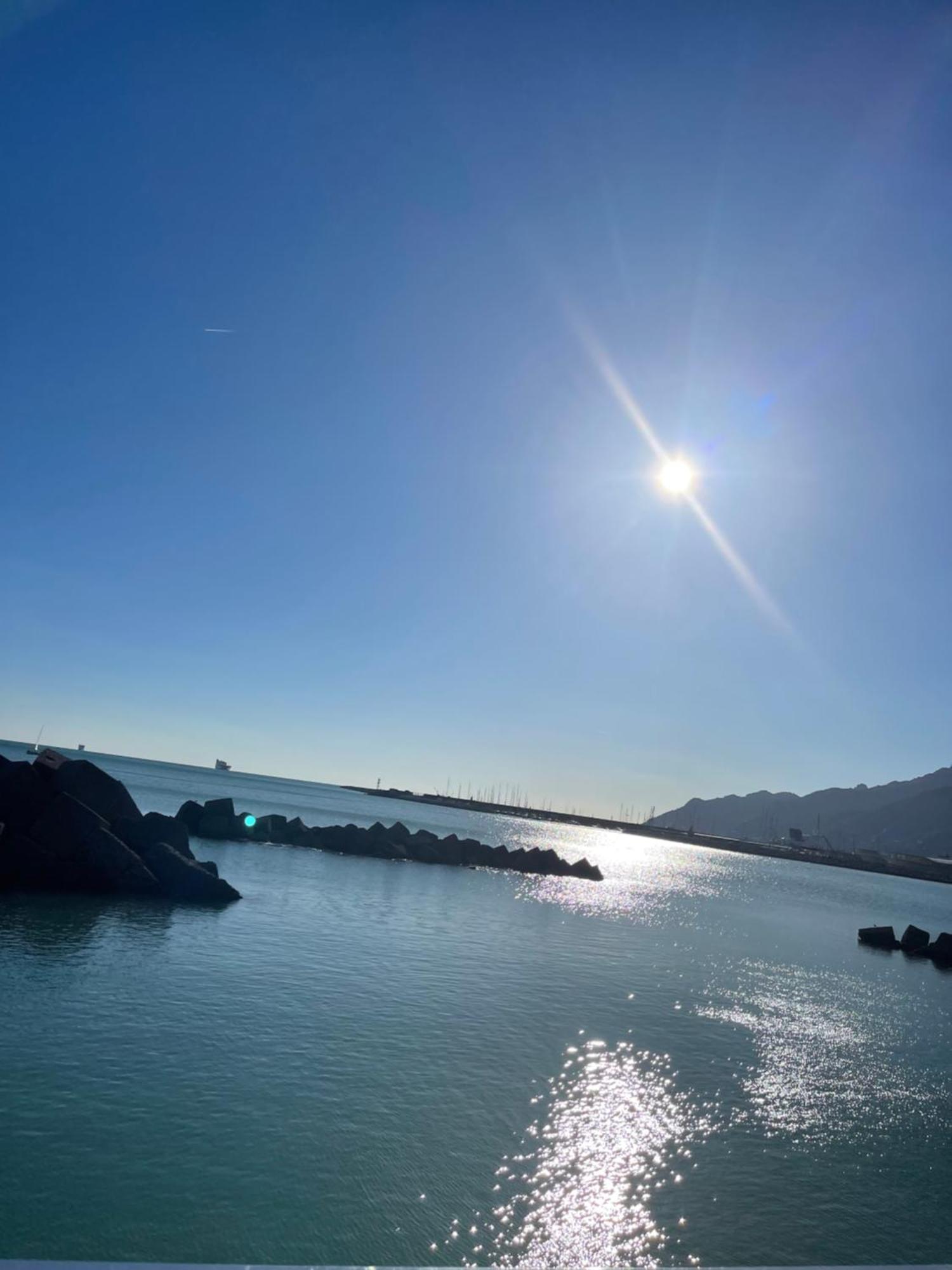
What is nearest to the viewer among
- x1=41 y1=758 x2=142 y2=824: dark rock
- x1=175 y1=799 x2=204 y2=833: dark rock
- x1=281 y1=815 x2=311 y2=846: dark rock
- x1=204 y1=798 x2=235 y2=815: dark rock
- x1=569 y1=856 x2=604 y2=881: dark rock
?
x1=41 y1=758 x2=142 y2=824: dark rock

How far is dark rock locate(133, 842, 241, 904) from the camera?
26891 millimetres

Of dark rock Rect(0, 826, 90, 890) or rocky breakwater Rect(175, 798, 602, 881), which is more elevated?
dark rock Rect(0, 826, 90, 890)

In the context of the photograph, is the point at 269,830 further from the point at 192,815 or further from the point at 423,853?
the point at 423,853

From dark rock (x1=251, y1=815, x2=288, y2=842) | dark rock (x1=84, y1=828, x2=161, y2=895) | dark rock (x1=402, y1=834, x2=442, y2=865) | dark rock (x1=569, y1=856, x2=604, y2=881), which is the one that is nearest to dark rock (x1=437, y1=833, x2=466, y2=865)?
dark rock (x1=402, y1=834, x2=442, y2=865)

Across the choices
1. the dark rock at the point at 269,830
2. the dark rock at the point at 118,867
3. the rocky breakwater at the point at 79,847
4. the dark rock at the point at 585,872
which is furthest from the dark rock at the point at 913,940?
the dark rock at the point at 269,830

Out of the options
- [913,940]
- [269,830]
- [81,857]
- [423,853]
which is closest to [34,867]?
[81,857]

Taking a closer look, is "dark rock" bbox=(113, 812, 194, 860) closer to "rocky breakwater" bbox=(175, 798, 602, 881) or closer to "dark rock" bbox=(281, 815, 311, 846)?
"rocky breakwater" bbox=(175, 798, 602, 881)

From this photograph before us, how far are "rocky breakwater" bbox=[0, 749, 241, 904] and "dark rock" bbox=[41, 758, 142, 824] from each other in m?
0.03

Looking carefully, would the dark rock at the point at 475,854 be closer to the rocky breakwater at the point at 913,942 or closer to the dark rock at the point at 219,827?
the dark rock at the point at 219,827

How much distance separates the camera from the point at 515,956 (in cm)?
2489

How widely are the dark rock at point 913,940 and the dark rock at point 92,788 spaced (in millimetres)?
46332

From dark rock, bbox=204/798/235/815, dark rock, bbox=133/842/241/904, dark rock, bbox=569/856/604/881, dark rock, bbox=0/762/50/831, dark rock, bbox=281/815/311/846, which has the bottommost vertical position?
dark rock, bbox=569/856/604/881

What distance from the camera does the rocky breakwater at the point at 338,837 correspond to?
53.1 metres

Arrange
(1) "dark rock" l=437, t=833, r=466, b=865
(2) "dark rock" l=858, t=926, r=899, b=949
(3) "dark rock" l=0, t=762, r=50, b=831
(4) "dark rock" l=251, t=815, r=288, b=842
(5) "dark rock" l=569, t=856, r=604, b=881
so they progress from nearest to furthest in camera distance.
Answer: (3) "dark rock" l=0, t=762, r=50, b=831, (2) "dark rock" l=858, t=926, r=899, b=949, (4) "dark rock" l=251, t=815, r=288, b=842, (1) "dark rock" l=437, t=833, r=466, b=865, (5) "dark rock" l=569, t=856, r=604, b=881
